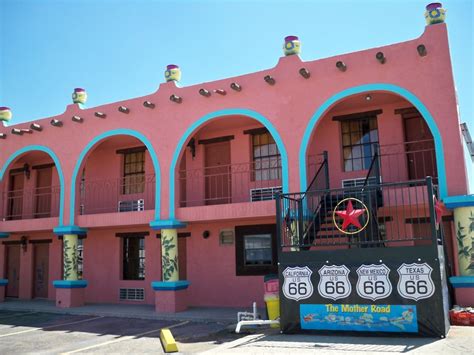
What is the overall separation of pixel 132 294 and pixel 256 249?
514 cm

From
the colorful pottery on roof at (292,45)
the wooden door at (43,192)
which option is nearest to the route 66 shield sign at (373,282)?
the colorful pottery on roof at (292,45)

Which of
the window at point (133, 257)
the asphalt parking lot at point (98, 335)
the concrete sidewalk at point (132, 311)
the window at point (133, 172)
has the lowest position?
the asphalt parking lot at point (98, 335)

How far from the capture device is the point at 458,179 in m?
11.1

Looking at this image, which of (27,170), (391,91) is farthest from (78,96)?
(391,91)

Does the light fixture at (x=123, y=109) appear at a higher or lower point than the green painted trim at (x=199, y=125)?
higher

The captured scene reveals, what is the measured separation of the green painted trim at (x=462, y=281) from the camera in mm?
10672

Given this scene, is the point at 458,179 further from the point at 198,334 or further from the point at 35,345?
the point at 35,345

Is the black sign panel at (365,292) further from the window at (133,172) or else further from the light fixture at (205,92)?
the window at (133,172)

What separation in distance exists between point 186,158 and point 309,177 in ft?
15.9

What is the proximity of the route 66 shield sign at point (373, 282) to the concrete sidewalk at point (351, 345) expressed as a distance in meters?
0.77

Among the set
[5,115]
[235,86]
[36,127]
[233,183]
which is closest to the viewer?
[235,86]

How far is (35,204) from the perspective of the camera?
20.2 meters

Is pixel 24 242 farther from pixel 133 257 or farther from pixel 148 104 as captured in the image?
pixel 148 104

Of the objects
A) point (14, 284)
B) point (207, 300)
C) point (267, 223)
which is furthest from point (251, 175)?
point (14, 284)
